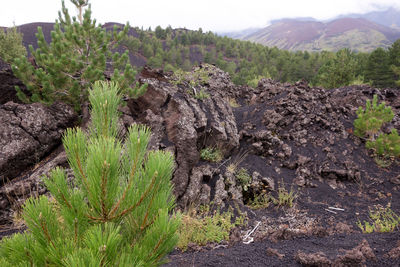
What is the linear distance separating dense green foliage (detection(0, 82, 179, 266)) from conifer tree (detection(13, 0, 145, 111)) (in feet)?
14.1

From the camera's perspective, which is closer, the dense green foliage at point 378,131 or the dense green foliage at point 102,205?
the dense green foliage at point 102,205

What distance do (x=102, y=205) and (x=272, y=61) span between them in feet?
170

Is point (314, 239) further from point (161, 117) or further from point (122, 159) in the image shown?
point (161, 117)

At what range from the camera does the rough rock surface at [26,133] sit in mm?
4254

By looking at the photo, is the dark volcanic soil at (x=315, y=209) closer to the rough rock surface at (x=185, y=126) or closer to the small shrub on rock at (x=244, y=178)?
the small shrub on rock at (x=244, y=178)

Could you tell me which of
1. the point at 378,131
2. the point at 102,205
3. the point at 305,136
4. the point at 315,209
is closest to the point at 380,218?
the point at 315,209

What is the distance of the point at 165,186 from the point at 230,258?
87.0 inches

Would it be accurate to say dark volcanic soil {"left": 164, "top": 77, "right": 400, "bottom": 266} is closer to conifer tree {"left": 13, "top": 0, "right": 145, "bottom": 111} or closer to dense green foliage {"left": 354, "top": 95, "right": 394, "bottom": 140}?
dense green foliage {"left": 354, "top": 95, "right": 394, "bottom": 140}

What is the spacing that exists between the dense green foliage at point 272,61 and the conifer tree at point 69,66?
20.0 m

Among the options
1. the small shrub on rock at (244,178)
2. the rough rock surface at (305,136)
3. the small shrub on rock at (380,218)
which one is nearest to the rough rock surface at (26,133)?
the small shrub on rock at (244,178)

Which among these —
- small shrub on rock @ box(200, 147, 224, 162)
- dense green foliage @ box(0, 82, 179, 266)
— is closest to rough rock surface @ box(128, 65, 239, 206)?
small shrub on rock @ box(200, 147, 224, 162)

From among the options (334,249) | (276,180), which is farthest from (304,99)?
(334,249)

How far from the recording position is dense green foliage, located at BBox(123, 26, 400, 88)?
20516 mm

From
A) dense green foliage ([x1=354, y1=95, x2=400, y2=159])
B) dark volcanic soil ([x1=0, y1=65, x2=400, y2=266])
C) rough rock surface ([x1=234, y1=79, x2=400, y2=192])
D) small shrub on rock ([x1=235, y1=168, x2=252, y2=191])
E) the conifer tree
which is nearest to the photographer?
dark volcanic soil ([x1=0, y1=65, x2=400, y2=266])
